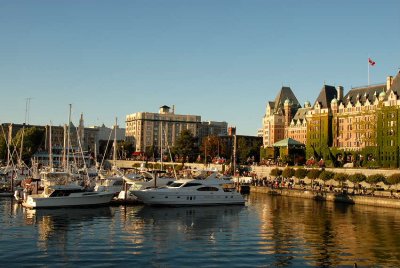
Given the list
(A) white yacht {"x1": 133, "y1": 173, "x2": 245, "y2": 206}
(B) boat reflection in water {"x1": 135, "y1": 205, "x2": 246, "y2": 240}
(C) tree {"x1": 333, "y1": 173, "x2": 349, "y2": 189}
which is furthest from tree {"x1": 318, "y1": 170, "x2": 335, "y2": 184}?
(B) boat reflection in water {"x1": 135, "y1": 205, "x2": 246, "y2": 240}

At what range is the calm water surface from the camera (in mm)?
36719

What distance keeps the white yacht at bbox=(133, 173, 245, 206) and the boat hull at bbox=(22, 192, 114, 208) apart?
5310 mm

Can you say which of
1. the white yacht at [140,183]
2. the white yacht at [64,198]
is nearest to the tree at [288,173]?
the white yacht at [140,183]

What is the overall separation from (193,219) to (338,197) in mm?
34249

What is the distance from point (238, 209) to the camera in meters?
71.1

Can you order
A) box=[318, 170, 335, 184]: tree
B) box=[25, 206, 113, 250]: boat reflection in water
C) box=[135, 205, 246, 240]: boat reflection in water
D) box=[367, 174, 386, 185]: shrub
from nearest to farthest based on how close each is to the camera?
box=[25, 206, 113, 250]: boat reflection in water, box=[135, 205, 246, 240]: boat reflection in water, box=[367, 174, 386, 185]: shrub, box=[318, 170, 335, 184]: tree

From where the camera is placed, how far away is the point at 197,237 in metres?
46.5

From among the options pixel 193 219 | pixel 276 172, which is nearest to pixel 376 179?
pixel 276 172

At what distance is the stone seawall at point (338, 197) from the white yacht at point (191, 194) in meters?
18.2

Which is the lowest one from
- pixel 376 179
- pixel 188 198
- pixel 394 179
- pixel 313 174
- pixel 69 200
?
pixel 69 200

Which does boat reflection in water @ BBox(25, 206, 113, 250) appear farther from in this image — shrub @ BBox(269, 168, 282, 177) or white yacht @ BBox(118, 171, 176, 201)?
shrub @ BBox(269, 168, 282, 177)

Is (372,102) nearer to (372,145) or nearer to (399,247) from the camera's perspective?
(372,145)

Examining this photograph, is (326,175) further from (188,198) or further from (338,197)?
(188,198)

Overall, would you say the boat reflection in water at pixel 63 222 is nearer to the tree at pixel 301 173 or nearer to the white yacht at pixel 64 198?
the white yacht at pixel 64 198
